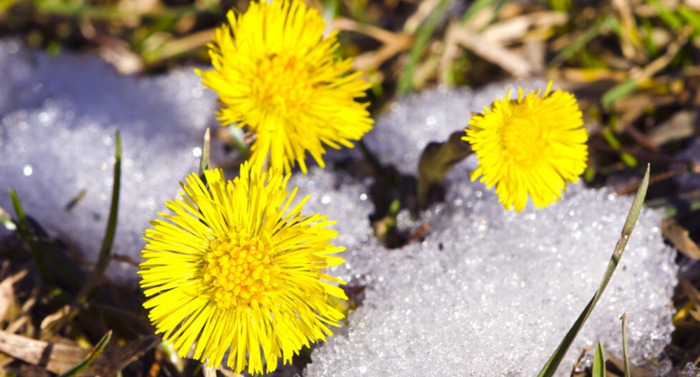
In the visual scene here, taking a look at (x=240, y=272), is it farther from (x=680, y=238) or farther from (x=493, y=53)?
(x=493, y=53)

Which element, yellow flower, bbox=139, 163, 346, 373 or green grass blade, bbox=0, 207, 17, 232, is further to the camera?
green grass blade, bbox=0, 207, 17, 232

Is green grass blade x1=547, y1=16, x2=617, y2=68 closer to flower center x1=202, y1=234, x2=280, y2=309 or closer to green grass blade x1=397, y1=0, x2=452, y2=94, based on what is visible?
green grass blade x1=397, y1=0, x2=452, y2=94

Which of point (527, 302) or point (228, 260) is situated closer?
point (228, 260)

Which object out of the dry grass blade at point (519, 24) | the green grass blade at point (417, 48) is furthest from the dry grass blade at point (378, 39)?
the dry grass blade at point (519, 24)


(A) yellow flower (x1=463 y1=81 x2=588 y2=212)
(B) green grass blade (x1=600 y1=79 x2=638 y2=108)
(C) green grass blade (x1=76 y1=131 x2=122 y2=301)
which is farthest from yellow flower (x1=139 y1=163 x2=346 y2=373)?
(B) green grass blade (x1=600 y1=79 x2=638 y2=108)

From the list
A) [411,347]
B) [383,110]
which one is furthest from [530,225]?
[383,110]

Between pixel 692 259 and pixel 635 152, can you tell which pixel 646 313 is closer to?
pixel 692 259
